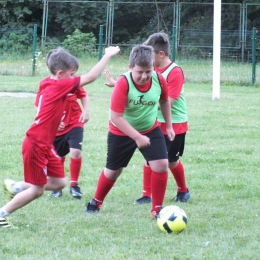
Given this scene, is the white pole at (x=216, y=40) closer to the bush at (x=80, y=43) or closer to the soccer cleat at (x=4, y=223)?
the bush at (x=80, y=43)

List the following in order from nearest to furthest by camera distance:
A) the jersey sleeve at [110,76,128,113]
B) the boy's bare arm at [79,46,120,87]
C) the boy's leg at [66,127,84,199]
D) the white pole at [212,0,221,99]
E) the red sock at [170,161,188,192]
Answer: the boy's bare arm at [79,46,120,87] < the jersey sleeve at [110,76,128,113] < the red sock at [170,161,188,192] < the boy's leg at [66,127,84,199] < the white pole at [212,0,221,99]

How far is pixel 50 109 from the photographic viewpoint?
539 centimetres

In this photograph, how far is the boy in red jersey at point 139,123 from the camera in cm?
559

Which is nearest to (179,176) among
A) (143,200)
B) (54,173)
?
(143,200)

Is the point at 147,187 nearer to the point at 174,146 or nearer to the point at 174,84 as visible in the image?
the point at 174,146

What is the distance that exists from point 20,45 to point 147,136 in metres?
20.2

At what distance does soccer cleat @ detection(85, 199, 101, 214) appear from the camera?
6184 millimetres

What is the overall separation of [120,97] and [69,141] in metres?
1.59

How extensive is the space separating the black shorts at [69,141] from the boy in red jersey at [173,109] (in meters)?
0.82

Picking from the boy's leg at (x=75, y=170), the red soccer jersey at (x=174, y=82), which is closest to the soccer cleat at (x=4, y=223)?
the boy's leg at (x=75, y=170)

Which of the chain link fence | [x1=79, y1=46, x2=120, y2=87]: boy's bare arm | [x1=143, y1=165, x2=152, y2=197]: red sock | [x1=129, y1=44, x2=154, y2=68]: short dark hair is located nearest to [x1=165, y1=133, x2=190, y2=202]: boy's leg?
[x1=143, y1=165, x2=152, y2=197]: red sock

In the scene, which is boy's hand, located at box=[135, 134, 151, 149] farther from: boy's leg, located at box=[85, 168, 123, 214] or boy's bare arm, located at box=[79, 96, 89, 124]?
boy's bare arm, located at box=[79, 96, 89, 124]

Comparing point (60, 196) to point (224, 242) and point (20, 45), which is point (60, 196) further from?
point (20, 45)

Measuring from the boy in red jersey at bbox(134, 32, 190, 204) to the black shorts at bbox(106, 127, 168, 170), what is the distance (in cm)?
62
